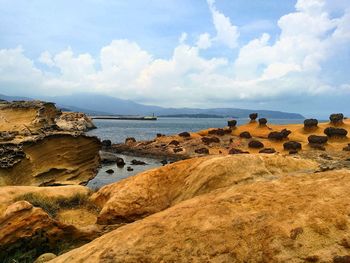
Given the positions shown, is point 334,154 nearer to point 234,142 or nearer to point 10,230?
point 234,142

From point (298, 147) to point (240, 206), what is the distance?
1806 inches

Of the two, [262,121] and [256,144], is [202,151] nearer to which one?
[256,144]

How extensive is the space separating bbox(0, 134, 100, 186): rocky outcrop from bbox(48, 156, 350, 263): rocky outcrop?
1501 centimetres

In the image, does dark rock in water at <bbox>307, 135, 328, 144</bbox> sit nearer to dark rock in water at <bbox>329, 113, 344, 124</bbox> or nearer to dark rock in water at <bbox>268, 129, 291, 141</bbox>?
dark rock in water at <bbox>268, 129, 291, 141</bbox>

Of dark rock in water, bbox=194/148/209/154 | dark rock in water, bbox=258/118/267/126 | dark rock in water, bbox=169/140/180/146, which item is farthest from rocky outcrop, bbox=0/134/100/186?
dark rock in water, bbox=258/118/267/126

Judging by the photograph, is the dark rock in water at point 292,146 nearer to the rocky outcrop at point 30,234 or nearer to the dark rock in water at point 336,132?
the dark rock in water at point 336,132

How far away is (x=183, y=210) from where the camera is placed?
27.5ft

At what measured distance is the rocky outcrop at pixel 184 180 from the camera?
11.0 meters

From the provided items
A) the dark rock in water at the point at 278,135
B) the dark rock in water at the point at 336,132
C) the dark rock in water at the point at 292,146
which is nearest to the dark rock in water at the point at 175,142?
the dark rock in water at the point at 278,135

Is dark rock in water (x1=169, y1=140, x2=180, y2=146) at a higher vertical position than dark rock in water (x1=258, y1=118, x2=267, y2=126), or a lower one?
lower

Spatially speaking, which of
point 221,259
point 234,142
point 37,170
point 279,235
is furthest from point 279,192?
point 234,142

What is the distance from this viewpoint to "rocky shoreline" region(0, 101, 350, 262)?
6.73 meters

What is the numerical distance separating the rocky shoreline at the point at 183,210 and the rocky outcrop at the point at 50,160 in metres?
0.07

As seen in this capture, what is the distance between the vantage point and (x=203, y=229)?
24.1 ft
